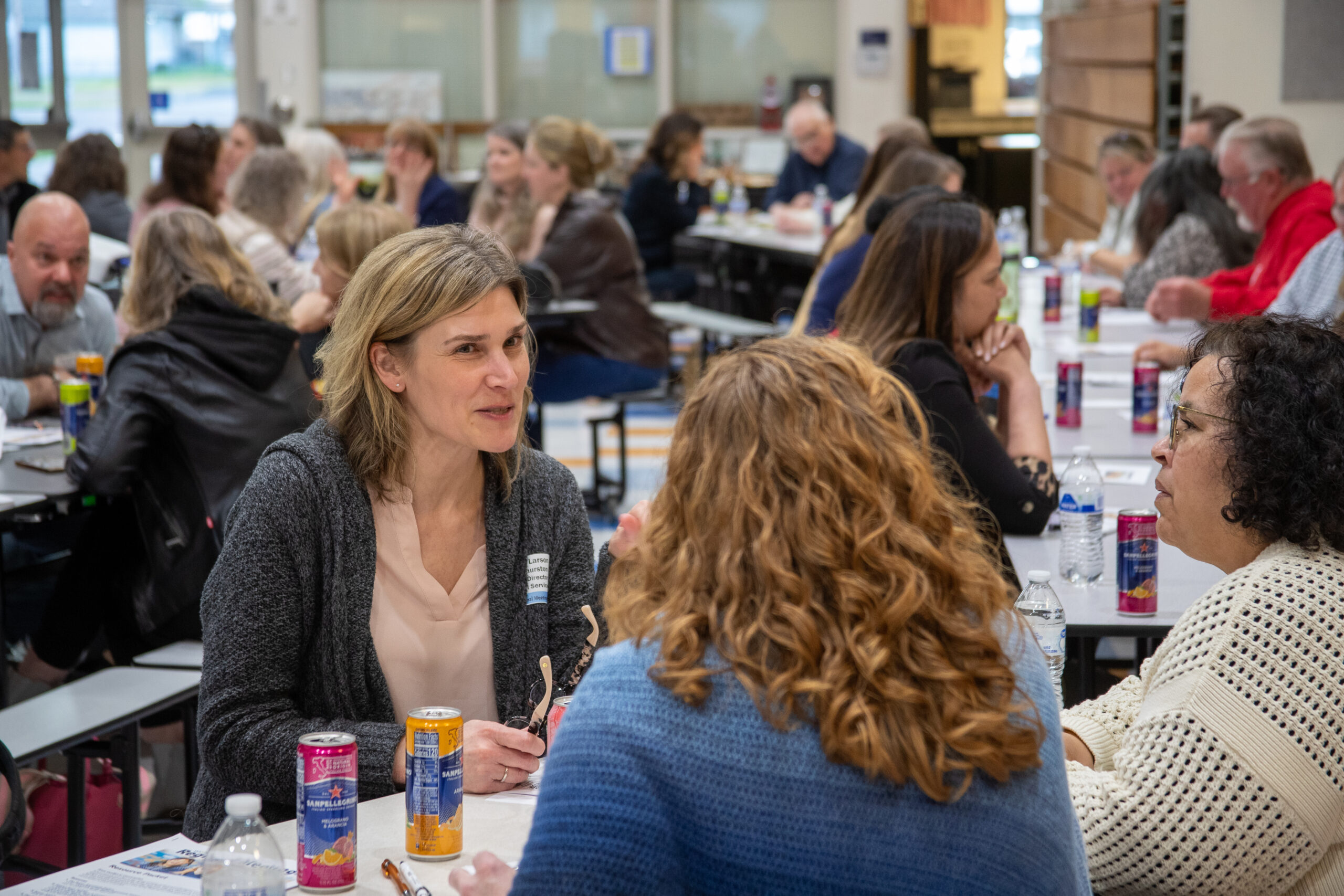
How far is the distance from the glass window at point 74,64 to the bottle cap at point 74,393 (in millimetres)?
6989

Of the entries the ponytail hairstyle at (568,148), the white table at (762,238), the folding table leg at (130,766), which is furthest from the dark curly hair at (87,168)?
the folding table leg at (130,766)

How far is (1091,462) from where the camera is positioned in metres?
2.91

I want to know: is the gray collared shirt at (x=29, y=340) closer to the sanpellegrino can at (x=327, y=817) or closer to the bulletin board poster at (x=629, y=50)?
the sanpellegrino can at (x=327, y=817)

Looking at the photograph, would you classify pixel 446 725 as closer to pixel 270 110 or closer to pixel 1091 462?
pixel 1091 462

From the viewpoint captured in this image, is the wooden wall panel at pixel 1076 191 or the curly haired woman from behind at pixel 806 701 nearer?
the curly haired woman from behind at pixel 806 701

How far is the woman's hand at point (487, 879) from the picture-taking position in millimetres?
1367

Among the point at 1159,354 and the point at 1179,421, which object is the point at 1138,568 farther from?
the point at 1159,354

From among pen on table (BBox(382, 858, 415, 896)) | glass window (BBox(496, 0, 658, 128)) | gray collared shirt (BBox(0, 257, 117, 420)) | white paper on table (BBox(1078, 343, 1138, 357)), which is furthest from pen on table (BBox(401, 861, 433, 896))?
glass window (BBox(496, 0, 658, 128))

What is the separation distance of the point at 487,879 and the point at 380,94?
12.4 m

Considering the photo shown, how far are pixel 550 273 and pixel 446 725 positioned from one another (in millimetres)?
4471

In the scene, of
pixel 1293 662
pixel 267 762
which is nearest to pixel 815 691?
pixel 1293 662

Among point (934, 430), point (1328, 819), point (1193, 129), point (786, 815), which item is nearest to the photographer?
point (786, 815)

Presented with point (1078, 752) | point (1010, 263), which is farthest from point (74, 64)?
point (1078, 752)

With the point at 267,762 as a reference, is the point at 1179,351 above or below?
above
